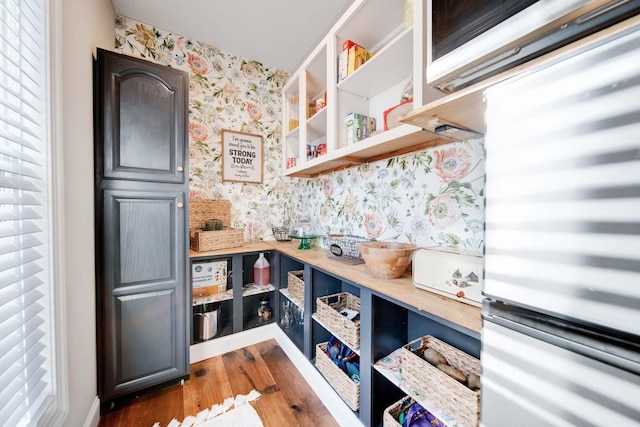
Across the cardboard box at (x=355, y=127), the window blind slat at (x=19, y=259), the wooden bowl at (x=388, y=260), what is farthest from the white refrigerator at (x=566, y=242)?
the window blind slat at (x=19, y=259)

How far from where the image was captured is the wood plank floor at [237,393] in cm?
130

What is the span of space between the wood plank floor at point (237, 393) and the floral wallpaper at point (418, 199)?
1.11m

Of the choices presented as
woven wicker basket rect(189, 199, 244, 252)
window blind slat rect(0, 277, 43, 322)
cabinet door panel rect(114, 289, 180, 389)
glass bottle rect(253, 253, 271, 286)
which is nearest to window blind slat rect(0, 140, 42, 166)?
window blind slat rect(0, 277, 43, 322)

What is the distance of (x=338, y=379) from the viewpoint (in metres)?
1.28

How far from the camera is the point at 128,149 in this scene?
1.35 m

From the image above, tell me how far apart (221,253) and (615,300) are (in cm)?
187

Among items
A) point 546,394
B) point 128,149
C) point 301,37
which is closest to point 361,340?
point 546,394

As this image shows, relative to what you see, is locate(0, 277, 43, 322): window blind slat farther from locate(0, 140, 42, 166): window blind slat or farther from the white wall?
locate(0, 140, 42, 166): window blind slat

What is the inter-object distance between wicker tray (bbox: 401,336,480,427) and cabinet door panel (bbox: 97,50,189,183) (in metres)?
1.63

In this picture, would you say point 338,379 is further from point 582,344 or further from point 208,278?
point 208,278

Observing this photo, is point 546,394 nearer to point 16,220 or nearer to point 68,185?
point 16,220

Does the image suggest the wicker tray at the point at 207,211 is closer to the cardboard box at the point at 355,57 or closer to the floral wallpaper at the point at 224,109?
the floral wallpaper at the point at 224,109

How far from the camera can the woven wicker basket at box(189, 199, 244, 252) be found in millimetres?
1815

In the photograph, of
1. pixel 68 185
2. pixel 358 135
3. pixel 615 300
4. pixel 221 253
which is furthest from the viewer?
pixel 221 253
